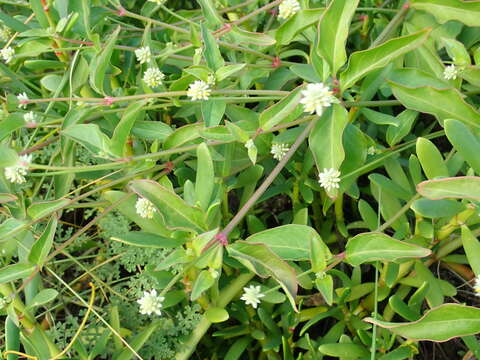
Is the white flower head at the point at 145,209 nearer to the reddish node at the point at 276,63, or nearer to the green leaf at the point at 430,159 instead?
the reddish node at the point at 276,63

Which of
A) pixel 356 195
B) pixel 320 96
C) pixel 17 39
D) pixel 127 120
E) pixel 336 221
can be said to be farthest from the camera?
pixel 17 39

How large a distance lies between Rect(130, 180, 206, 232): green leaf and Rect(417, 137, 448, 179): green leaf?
1.33 ft

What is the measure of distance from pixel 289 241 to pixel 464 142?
1.10 feet

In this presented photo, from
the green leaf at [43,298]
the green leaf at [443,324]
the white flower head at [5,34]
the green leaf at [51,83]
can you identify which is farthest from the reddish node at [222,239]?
the white flower head at [5,34]

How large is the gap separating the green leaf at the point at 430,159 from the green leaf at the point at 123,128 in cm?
51

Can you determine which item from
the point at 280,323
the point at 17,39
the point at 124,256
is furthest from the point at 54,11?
the point at 280,323

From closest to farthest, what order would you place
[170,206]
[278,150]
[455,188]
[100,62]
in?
[455,188] < [170,206] < [100,62] < [278,150]

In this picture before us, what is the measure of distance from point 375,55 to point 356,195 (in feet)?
1.25

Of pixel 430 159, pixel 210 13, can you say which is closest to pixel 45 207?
pixel 210 13

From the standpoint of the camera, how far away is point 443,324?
35.2 inches

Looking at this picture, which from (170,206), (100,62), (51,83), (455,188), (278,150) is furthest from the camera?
(51,83)

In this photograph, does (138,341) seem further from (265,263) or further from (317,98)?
(317,98)

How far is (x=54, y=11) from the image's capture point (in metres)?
1.34

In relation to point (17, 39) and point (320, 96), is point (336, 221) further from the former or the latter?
point (17, 39)
